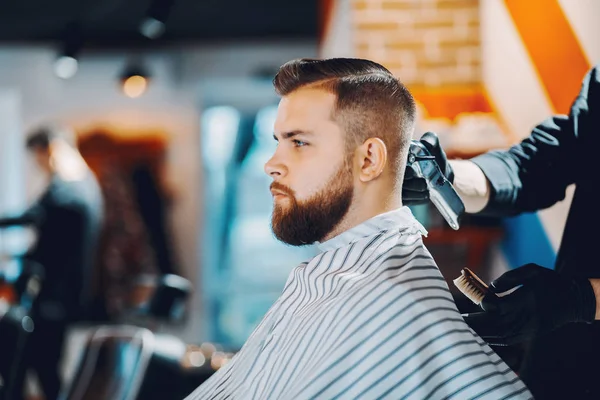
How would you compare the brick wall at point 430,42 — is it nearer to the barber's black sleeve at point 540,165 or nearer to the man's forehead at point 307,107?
the barber's black sleeve at point 540,165

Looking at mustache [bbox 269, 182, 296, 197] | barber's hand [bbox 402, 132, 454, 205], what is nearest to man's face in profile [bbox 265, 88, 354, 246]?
mustache [bbox 269, 182, 296, 197]

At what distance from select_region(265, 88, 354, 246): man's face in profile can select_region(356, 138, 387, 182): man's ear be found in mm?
23

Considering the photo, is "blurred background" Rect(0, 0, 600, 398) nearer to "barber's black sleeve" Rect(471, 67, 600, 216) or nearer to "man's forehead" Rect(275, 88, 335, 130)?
"barber's black sleeve" Rect(471, 67, 600, 216)

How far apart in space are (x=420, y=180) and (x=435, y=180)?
0.03 meters

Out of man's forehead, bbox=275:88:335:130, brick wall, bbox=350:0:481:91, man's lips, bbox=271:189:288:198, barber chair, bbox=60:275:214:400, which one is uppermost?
brick wall, bbox=350:0:481:91

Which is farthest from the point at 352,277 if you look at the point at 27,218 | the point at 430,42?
the point at 27,218

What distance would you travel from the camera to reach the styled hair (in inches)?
57.1

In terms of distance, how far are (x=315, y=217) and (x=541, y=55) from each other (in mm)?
1653

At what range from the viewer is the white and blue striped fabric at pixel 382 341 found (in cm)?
118

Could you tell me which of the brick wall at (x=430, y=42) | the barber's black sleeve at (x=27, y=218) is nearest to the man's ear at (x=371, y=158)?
the brick wall at (x=430, y=42)

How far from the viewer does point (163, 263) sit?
749 cm

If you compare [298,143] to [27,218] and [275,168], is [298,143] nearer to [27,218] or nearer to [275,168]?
[275,168]

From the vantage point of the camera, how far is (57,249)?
447cm

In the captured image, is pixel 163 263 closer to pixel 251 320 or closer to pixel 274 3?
pixel 251 320
